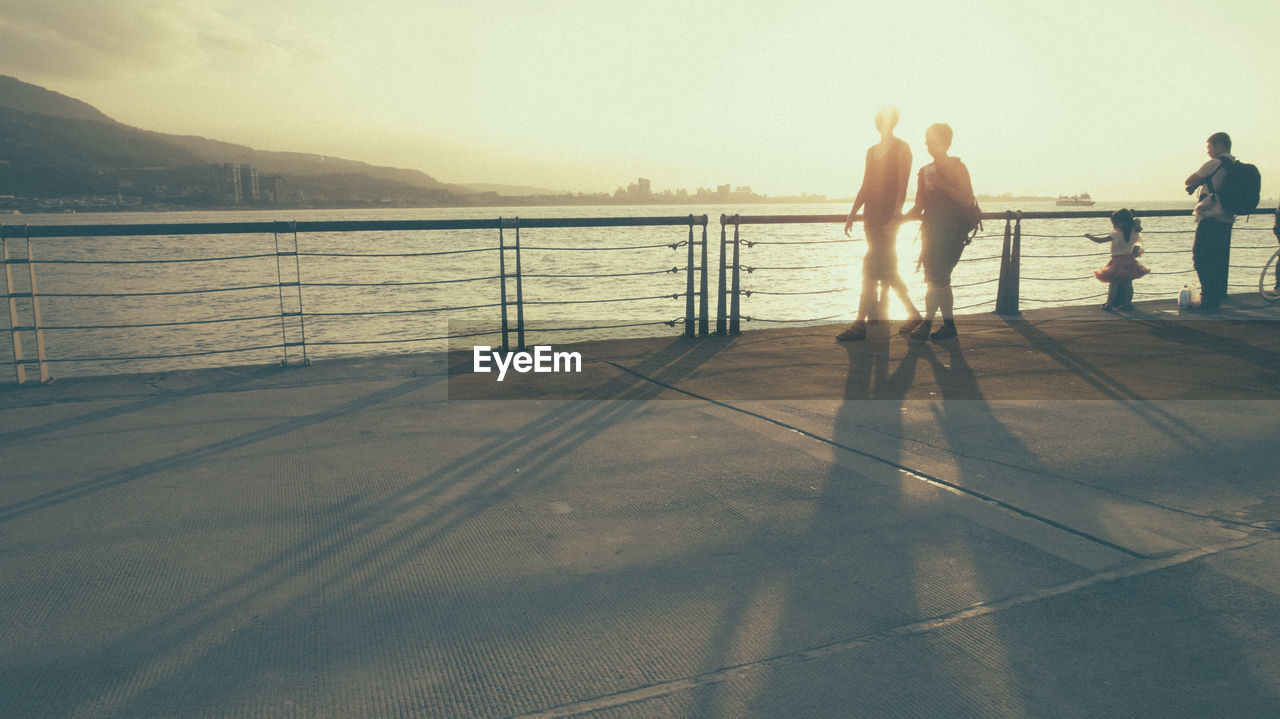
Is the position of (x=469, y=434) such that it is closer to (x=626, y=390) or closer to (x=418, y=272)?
(x=626, y=390)

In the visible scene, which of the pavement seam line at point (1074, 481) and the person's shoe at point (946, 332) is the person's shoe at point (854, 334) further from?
the pavement seam line at point (1074, 481)

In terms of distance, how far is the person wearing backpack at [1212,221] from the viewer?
27.8ft

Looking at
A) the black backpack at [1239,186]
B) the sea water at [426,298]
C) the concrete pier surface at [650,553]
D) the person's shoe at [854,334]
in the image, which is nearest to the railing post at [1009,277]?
the sea water at [426,298]

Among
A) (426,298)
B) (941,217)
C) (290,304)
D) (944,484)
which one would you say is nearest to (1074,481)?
(944,484)

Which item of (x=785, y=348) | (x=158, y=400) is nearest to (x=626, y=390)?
(x=785, y=348)

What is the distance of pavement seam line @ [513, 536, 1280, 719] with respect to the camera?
1875 millimetres

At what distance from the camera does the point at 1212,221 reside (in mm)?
8688

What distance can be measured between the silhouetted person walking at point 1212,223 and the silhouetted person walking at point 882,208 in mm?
3815

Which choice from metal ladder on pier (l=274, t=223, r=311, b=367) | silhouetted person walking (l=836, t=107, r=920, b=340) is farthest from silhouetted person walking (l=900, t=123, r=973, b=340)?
metal ladder on pier (l=274, t=223, r=311, b=367)

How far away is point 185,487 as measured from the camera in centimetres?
348

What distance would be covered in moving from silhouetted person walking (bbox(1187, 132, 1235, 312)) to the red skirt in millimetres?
557

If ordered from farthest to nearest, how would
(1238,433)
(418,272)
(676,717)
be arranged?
(418,272), (1238,433), (676,717)

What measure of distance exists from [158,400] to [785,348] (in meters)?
4.70

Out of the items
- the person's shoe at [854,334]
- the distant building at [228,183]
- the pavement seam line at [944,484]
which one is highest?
the distant building at [228,183]
